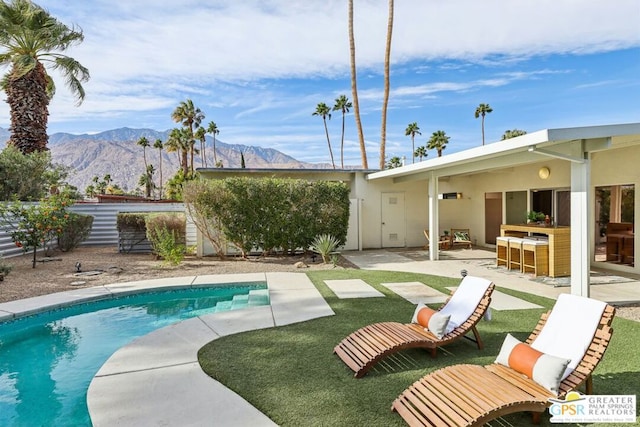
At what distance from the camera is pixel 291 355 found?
474 cm

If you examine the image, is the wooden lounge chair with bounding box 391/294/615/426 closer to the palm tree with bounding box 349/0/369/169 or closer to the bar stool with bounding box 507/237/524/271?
the bar stool with bounding box 507/237/524/271

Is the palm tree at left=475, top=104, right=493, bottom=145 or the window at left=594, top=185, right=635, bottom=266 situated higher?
the palm tree at left=475, top=104, right=493, bottom=145

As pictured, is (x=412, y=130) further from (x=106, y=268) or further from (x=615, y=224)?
(x=106, y=268)

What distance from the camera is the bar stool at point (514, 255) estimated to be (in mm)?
10078

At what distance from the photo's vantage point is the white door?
15945 mm

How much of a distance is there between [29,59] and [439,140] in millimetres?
42853

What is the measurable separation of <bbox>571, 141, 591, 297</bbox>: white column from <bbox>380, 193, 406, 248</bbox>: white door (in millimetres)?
9306

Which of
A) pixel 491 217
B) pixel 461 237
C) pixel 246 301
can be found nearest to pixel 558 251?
pixel 461 237

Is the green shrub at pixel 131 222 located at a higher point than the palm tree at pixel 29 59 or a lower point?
lower

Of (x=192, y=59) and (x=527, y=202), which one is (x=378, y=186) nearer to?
(x=527, y=202)

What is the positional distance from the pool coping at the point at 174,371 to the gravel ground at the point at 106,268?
1.30 m

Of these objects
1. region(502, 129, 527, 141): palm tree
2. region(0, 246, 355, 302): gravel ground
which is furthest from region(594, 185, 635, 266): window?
region(502, 129, 527, 141): palm tree

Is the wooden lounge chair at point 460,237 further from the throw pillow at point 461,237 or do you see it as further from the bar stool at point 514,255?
the bar stool at point 514,255

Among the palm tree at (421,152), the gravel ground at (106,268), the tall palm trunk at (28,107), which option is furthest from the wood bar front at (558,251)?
the palm tree at (421,152)
